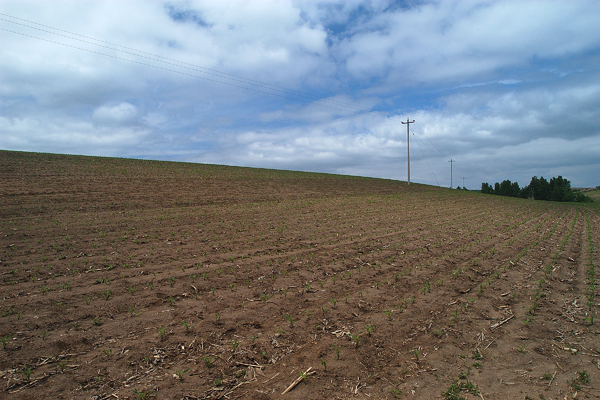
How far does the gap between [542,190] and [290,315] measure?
14255 cm

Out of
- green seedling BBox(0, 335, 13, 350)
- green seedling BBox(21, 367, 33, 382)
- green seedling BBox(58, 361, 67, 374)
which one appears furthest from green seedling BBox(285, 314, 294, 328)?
green seedling BBox(0, 335, 13, 350)

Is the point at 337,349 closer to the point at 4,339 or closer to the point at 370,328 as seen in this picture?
the point at 370,328

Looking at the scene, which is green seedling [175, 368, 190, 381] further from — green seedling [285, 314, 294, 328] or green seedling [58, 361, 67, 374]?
green seedling [285, 314, 294, 328]

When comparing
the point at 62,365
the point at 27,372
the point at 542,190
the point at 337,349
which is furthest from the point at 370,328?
the point at 542,190

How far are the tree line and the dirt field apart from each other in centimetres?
11075

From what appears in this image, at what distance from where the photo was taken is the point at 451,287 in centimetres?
798

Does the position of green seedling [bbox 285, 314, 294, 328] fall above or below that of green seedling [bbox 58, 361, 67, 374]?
above

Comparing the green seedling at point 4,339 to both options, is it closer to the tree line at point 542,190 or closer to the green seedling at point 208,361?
the green seedling at point 208,361

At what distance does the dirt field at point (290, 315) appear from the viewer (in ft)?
14.3

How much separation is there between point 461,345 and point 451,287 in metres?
2.87

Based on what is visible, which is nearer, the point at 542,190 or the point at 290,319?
the point at 290,319

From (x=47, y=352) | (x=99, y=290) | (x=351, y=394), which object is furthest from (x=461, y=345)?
(x=99, y=290)

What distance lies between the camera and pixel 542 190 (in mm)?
117312

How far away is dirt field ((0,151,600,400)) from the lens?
434 centimetres
